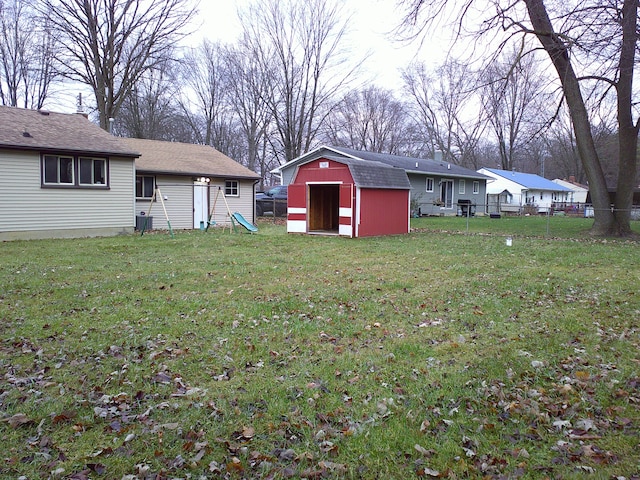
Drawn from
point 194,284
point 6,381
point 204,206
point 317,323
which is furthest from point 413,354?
point 204,206

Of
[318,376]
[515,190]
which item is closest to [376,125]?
[515,190]

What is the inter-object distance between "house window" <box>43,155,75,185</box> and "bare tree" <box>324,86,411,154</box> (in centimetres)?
3427

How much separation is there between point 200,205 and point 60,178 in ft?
22.1

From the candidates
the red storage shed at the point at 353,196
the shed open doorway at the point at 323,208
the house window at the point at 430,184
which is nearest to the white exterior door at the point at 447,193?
the house window at the point at 430,184

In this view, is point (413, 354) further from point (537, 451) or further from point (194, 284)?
point (194, 284)

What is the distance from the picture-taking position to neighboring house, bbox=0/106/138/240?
15.2m

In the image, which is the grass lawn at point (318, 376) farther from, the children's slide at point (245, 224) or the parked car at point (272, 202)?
the parked car at point (272, 202)

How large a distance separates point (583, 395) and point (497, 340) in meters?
1.44

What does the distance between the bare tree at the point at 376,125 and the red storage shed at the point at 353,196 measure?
30.3 m

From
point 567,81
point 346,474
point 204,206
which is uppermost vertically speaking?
point 567,81

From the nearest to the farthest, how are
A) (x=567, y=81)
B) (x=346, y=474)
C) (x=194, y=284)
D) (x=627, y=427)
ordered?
(x=346, y=474)
(x=627, y=427)
(x=194, y=284)
(x=567, y=81)

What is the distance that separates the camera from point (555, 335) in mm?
5508

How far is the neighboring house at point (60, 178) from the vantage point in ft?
49.8

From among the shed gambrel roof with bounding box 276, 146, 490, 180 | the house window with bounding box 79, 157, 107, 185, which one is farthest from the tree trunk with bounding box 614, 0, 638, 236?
the house window with bounding box 79, 157, 107, 185
